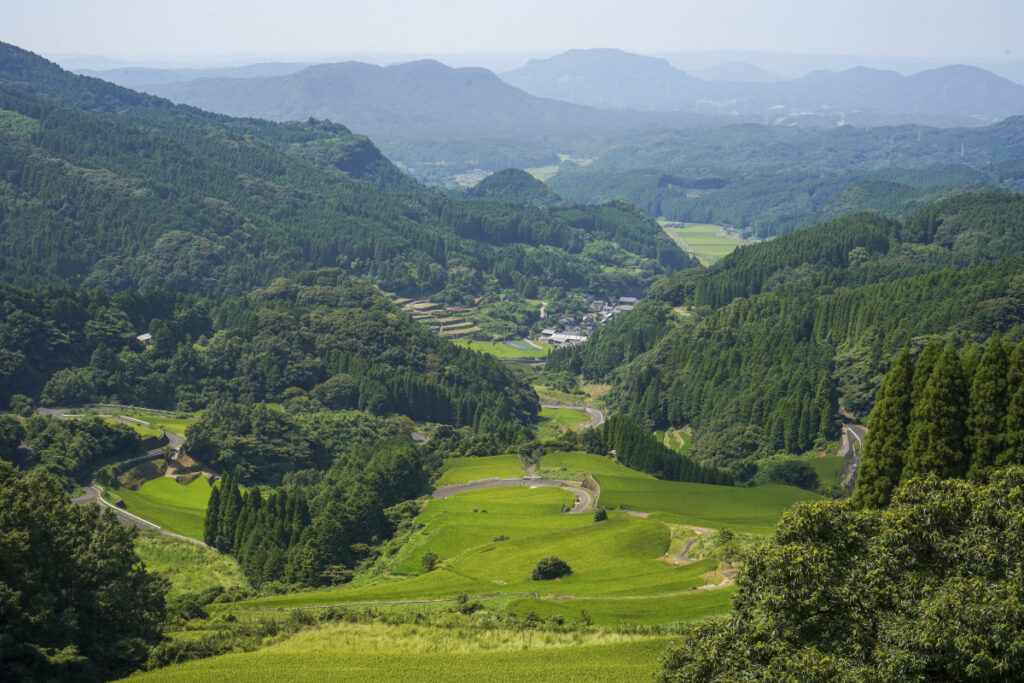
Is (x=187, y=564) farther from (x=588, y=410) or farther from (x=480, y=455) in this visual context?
(x=588, y=410)

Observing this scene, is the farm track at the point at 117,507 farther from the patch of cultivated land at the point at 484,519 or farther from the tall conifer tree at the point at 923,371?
the tall conifer tree at the point at 923,371

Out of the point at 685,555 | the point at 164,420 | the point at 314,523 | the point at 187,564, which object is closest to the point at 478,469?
the point at 314,523

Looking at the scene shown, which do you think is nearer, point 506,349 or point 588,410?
point 588,410

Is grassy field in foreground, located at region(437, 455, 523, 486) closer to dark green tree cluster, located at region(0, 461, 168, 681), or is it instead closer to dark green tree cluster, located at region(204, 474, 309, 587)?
dark green tree cluster, located at region(204, 474, 309, 587)

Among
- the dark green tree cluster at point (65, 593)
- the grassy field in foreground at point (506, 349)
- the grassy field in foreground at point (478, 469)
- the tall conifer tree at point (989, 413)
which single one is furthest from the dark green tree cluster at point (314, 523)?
the grassy field in foreground at point (506, 349)

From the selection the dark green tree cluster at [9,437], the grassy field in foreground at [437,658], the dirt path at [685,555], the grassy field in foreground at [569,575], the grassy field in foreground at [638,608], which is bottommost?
the dark green tree cluster at [9,437]

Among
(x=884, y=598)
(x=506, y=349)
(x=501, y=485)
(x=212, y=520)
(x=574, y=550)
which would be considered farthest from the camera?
(x=506, y=349)

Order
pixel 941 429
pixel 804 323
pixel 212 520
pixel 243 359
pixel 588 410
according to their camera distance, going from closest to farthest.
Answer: pixel 941 429, pixel 212 520, pixel 243 359, pixel 804 323, pixel 588 410
